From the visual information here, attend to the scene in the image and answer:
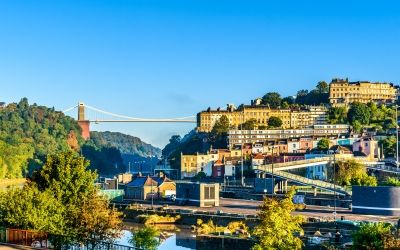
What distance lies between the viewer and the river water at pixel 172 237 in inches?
1721

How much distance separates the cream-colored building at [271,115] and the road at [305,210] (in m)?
58.2

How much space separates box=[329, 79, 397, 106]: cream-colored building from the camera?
13712cm

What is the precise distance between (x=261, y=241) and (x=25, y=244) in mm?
7897

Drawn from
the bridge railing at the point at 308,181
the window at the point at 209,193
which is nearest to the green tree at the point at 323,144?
the bridge railing at the point at 308,181

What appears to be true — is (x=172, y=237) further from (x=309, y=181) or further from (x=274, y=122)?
(x=274, y=122)

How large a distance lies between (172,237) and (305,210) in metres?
10.8

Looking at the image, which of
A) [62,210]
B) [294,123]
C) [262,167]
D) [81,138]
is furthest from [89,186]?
[81,138]

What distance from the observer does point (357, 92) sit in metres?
140

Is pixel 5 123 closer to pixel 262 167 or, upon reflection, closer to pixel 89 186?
pixel 262 167

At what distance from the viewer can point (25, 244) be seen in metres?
27.2

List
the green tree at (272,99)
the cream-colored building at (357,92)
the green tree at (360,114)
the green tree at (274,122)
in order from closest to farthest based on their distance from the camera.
→ the green tree at (360,114), the green tree at (274,122), the cream-colored building at (357,92), the green tree at (272,99)

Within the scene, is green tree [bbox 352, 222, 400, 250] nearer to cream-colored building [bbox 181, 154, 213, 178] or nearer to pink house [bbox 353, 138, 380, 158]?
pink house [bbox 353, 138, 380, 158]

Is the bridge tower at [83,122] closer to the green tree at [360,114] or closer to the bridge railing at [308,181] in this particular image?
the green tree at [360,114]

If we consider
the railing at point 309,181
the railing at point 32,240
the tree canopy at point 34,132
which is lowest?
the railing at point 32,240
